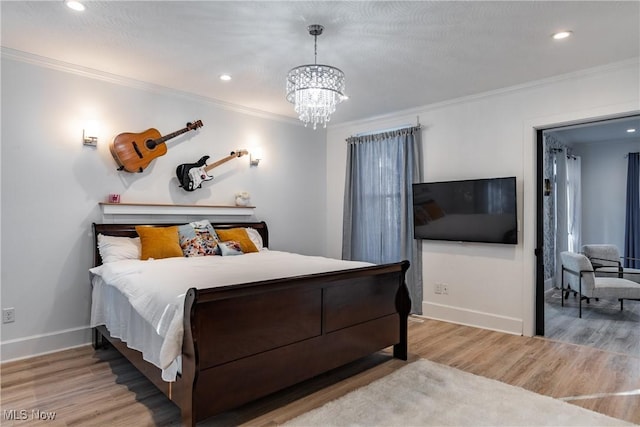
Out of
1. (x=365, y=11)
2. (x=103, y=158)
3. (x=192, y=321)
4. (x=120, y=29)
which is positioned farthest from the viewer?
(x=103, y=158)

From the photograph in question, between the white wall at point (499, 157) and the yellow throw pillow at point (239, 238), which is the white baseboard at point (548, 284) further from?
the yellow throw pillow at point (239, 238)

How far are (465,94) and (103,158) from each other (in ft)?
13.0

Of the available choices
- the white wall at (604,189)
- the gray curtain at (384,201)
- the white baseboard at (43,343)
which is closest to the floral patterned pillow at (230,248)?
the white baseboard at (43,343)

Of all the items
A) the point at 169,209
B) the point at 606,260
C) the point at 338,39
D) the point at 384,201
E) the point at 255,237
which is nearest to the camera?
the point at 338,39

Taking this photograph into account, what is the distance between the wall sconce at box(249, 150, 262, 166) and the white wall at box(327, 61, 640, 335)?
200 cm

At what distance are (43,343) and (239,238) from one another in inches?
79.4

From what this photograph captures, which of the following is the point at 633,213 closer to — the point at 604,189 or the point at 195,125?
the point at 604,189

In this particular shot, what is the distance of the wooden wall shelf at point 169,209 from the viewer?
3715mm

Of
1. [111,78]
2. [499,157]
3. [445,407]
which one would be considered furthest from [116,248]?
[499,157]

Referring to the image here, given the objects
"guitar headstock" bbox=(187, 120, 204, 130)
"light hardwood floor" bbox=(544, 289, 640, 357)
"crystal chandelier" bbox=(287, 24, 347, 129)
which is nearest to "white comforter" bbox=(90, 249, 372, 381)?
"crystal chandelier" bbox=(287, 24, 347, 129)

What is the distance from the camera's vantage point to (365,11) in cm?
255

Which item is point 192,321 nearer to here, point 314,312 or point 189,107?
point 314,312

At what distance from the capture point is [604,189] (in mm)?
Result: 6695

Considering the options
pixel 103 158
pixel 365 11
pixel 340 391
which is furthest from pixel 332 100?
pixel 103 158
